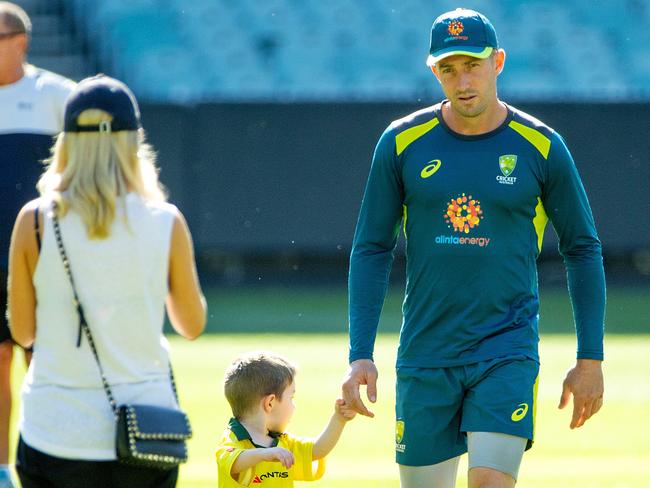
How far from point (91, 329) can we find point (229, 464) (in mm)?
1469

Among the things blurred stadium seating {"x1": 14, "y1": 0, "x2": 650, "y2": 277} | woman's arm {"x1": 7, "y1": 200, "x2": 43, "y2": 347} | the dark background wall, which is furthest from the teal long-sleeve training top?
the dark background wall

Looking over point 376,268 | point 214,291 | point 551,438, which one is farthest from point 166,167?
point 376,268

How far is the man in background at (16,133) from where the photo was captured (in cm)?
775

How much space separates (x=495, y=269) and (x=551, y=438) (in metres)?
5.09

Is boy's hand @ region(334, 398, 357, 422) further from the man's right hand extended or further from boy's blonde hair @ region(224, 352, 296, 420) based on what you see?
boy's blonde hair @ region(224, 352, 296, 420)

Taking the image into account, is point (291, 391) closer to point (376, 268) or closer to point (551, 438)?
point (376, 268)

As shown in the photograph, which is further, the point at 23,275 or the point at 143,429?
the point at 23,275

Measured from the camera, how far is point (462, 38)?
5.64 m

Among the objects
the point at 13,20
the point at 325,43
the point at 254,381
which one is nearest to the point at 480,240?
the point at 254,381

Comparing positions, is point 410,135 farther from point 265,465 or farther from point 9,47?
point 9,47

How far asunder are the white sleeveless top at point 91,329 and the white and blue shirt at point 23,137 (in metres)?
3.50

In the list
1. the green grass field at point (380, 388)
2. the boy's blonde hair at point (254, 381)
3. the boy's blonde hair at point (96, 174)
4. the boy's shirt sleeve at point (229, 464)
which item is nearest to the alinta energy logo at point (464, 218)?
the boy's blonde hair at point (254, 381)

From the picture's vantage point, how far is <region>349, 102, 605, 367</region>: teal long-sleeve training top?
562 centimetres

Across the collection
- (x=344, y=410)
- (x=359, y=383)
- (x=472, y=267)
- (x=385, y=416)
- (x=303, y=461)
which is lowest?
(x=385, y=416)
